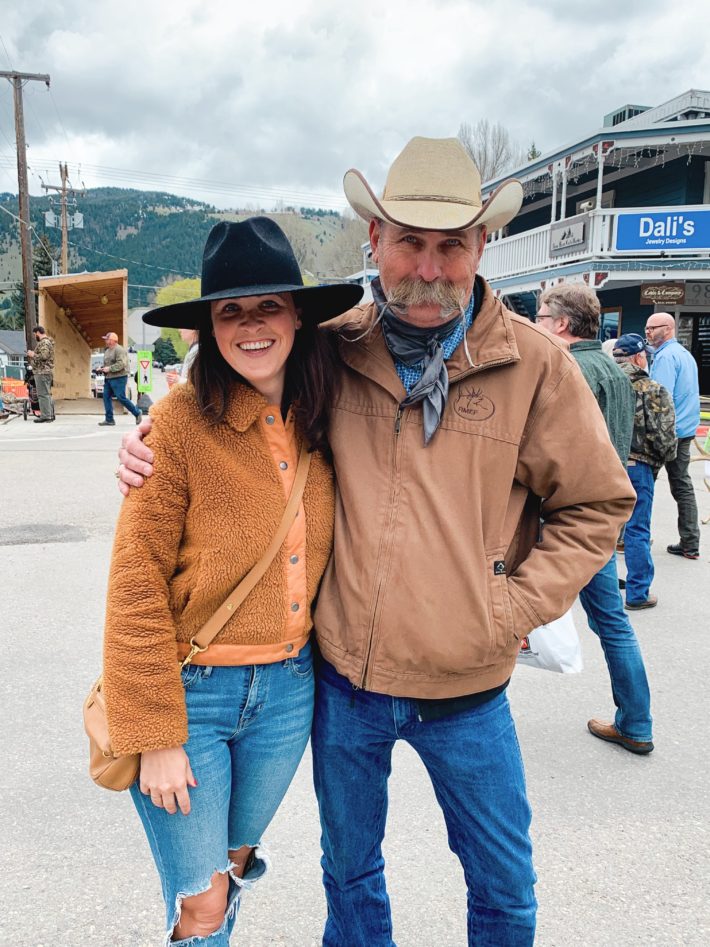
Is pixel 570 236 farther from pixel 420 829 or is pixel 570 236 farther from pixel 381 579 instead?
pixel 381 579

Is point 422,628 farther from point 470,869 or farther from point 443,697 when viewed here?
point 470,869

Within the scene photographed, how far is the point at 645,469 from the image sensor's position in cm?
503

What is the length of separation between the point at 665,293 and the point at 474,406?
1546 centimetres

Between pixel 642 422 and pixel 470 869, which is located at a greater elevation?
pixel 642 422

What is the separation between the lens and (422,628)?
5.09ft

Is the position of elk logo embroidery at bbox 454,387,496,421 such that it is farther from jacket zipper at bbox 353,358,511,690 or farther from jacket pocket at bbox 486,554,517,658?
jacket pocket at bbox 486,554,517,658

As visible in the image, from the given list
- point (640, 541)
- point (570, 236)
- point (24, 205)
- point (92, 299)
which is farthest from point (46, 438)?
point (24, 205)

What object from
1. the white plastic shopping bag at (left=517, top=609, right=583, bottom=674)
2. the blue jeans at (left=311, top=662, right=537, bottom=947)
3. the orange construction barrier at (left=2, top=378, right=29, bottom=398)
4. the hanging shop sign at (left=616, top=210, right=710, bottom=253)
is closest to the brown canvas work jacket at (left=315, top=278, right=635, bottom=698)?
the blue jeans at (left=311, top=662, right=537, bottom=947)

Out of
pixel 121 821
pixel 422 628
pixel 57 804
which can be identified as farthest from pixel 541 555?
pixel 57 804

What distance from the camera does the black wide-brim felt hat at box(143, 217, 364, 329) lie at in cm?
158

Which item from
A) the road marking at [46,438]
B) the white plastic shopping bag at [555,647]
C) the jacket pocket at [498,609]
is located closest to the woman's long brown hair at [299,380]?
the jacket pocket at [498,609]

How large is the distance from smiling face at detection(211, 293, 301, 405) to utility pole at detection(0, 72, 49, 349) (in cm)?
2109

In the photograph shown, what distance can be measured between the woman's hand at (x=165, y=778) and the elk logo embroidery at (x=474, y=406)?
0.96 metres

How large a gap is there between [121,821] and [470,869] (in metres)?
1.50
